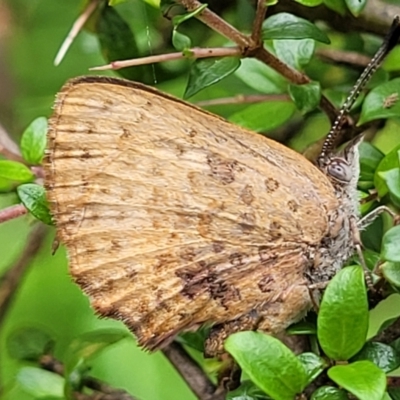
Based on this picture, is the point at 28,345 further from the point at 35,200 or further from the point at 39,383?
the point at 35,200

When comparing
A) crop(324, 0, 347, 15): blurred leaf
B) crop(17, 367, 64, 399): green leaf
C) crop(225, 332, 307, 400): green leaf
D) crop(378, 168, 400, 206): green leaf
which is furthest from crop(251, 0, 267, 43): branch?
crop(17, 367, 64, 399): green leaf

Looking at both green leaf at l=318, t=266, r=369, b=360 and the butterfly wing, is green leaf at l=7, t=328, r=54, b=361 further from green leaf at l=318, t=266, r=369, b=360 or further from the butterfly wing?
green leaf at l=318, t=266, r=369, b=360

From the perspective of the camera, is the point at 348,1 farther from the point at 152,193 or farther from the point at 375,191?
the point at 152,193

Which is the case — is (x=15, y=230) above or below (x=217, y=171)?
below

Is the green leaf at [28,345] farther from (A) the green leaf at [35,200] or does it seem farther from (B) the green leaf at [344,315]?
(B) the green leaf at [344,315]

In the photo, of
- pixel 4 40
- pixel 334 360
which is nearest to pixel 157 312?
pixel 334 360

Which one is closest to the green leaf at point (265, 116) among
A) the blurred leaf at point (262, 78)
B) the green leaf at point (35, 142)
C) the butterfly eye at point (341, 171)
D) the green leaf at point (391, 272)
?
the blurred leaf at point (262, 78)

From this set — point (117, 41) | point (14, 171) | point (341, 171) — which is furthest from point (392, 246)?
point (117, 41)
